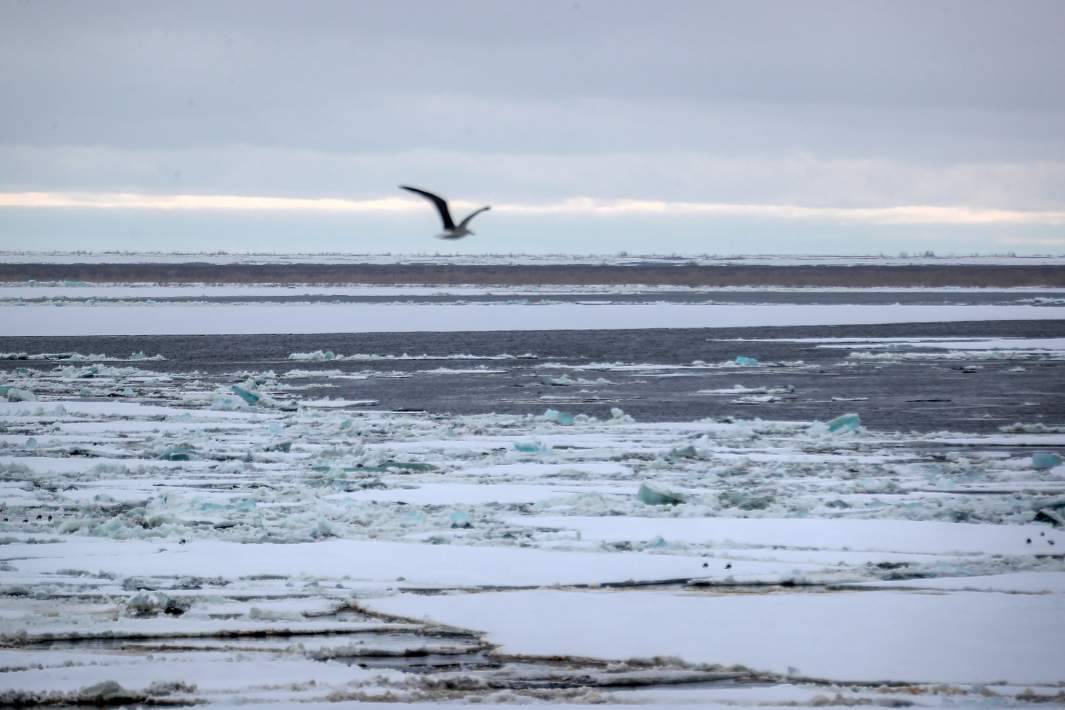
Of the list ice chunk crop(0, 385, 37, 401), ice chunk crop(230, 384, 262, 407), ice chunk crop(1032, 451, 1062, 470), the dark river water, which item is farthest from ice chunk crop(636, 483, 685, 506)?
ice chunk crop(0, 385, 37, 401)

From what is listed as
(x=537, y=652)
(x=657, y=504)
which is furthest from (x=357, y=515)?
(x=537, y=652)

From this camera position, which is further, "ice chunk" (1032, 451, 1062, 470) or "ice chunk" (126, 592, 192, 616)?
"ice chunk" (1032, 451, 1062, 470)

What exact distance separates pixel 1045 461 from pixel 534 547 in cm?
527

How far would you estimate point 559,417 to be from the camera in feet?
51.7

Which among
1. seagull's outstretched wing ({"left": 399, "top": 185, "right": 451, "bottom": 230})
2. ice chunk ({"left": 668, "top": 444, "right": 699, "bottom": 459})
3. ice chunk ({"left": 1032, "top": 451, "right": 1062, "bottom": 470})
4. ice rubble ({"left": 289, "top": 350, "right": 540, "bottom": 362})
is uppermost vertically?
seagull's outstretched wing ({"left": 399, "top": 185, "right": 451, "bottom": 230})

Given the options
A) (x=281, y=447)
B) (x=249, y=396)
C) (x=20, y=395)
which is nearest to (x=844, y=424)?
(x=281, y=447)

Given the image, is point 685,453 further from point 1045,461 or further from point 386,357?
point 386,357

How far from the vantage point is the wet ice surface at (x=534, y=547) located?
630 cm

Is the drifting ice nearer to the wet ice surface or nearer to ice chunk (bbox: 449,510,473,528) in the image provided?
the wet ice surface

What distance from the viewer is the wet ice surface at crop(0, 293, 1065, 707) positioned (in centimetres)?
630

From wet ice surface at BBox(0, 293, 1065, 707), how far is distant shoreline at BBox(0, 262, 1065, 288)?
49425 millimetres

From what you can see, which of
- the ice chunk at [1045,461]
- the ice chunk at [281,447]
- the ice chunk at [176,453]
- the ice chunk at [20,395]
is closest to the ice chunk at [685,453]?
the ice chunk at [1045,461]

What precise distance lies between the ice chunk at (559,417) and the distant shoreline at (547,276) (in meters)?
49.3

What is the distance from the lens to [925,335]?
3170cm
